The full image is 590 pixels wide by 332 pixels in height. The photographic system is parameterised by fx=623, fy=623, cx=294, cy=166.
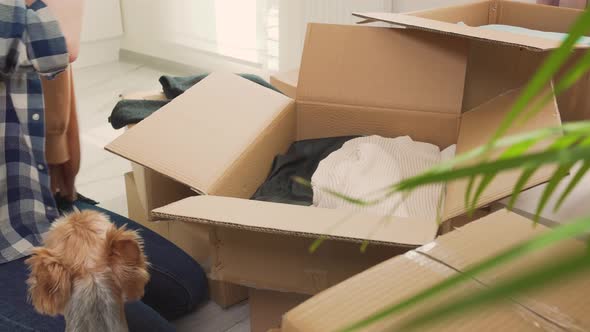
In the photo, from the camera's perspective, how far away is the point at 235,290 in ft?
5.13

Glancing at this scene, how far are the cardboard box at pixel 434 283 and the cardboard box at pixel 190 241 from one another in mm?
812

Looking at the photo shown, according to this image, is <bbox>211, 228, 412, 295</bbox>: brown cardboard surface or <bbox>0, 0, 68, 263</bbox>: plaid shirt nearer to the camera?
<bbox>211, 228, 412, 295</bbox>: brown cardboard surface

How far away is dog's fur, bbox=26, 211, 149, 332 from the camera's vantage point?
100 centimetres

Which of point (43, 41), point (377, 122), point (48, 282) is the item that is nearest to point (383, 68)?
point (377, 122)

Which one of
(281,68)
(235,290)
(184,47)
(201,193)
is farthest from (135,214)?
(184,47)

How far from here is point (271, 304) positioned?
1.28 m

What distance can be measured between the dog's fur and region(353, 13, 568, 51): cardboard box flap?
715mm

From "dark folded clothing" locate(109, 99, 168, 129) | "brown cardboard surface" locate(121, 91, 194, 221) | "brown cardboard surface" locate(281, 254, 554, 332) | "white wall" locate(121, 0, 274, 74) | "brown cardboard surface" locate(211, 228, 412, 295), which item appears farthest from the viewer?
"white wall" locate(121, 0, 274, 74)

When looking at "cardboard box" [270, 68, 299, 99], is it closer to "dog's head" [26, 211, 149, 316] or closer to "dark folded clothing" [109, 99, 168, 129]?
"dark folded clothing" [109, 99, 168, 129]

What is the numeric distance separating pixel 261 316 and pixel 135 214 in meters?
0.64

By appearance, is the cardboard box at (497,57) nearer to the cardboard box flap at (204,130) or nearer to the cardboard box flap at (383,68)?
the cardboard box flap at (383,68)

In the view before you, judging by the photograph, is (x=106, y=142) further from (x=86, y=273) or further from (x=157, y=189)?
(x=86, y=273)

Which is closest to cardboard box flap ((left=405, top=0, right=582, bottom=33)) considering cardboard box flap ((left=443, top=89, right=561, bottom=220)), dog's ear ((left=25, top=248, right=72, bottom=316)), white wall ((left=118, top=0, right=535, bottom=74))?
cardboard box flap ((left=443, top=89, right=561, bottom=220))

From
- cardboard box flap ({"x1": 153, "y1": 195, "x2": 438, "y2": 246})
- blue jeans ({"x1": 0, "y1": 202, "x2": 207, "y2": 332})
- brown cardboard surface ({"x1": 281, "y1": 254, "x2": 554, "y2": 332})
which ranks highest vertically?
brown cardboard surface ({"x1": 281, "y1": 254, "x2": 554, "y2": 332})
